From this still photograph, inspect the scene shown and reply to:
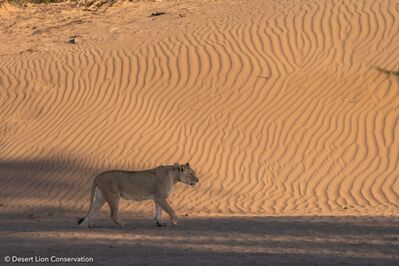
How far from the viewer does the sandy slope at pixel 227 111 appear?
45.2 feet

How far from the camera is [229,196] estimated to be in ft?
44.5

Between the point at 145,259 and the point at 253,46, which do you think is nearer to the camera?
the point at 145,259

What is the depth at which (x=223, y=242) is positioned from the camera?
8.39 metres

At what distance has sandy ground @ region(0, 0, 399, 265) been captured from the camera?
30.0ft

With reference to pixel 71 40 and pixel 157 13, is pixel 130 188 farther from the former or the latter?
pixel 157 13

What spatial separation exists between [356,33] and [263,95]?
3.38 m

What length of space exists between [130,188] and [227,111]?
7092mm

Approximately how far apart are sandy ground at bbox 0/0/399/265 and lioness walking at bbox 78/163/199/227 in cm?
33

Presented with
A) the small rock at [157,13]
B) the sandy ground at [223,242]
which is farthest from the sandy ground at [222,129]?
the small rock at [157,13]

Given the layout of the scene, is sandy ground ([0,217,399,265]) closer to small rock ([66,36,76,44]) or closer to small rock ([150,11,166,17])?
small rock ([66,36,76,44])

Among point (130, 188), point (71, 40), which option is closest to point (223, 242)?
point (130, 188)

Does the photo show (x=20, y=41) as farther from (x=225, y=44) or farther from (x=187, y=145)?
(x=187, y=145)

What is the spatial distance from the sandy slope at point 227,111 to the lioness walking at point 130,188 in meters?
2.52

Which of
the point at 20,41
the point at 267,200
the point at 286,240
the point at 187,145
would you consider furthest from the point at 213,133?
the point at 20,41
